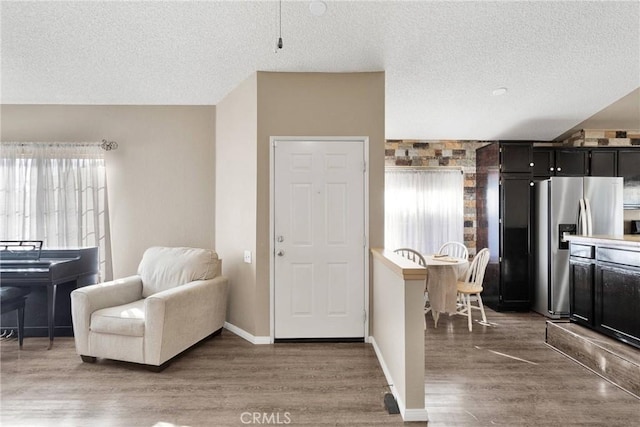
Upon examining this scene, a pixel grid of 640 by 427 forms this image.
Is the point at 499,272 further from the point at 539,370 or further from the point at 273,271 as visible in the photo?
the point at 273,271

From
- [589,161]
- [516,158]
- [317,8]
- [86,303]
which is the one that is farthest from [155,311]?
[589,161]

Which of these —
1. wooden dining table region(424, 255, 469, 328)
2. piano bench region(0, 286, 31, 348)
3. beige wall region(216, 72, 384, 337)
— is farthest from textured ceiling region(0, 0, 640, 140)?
piano bench region(0, 286, 31, 348)

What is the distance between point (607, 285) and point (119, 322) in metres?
4.25

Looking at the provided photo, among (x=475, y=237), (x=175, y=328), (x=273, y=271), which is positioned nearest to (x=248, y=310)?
(x=273, y=271)

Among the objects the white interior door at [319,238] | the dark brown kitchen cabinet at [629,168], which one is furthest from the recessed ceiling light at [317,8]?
the dark brown kitchen cabinet at [629,168]

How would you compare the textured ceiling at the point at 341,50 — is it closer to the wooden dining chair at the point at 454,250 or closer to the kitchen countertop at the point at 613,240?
the kitchen countertop at the point at 613,240

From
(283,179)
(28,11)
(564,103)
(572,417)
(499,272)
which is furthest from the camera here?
(499,272)

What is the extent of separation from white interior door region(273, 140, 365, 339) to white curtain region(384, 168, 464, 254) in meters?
1.78

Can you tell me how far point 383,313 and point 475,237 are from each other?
298cm

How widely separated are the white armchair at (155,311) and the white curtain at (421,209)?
2.69m

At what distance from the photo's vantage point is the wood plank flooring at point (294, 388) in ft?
7.06

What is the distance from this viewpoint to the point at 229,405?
227 centimetres

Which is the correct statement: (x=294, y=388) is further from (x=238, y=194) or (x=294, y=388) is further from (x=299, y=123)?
(x=299, y=123)

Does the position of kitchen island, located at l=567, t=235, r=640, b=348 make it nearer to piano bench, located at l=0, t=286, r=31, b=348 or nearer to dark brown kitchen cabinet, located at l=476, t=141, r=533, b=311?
dark brown kitchen cabinet, located at l=476, t=141, r=533, b=311
